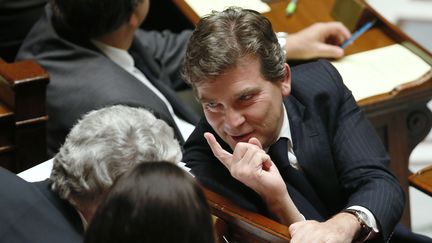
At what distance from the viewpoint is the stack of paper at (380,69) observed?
2.41 meters

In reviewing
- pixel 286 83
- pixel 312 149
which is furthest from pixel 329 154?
pixel 286 83

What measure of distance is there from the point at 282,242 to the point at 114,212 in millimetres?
593

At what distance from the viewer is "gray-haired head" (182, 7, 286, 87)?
5.74 feet

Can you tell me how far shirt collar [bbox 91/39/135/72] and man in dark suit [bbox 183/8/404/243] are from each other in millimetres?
685

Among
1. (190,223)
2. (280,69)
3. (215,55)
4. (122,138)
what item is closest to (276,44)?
(280,69)

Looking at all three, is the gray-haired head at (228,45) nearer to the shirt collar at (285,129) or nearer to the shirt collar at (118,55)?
the shirt collar at (285,129)

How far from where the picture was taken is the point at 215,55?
174 centimetres

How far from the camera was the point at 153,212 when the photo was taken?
1.12m

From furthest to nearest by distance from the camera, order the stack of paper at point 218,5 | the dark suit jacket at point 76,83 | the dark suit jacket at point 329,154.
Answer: the stack of paper at point 218,5, the dark suit jacket at point 76,83, the dark suit jacket at point 329,154

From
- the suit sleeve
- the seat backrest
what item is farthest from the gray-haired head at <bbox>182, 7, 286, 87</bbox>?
the seat backrest

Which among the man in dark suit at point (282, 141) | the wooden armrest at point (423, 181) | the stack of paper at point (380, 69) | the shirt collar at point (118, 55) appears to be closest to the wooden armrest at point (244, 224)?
the man in dark suit at point (282, 141)

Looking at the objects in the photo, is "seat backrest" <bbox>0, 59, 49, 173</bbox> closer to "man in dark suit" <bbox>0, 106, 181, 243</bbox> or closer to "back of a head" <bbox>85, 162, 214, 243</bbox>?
"man in dark suit" <bbox>0, 106, 181, 243</bbox>

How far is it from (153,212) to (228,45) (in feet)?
2.28

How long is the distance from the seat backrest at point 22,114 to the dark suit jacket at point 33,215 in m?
0.56
